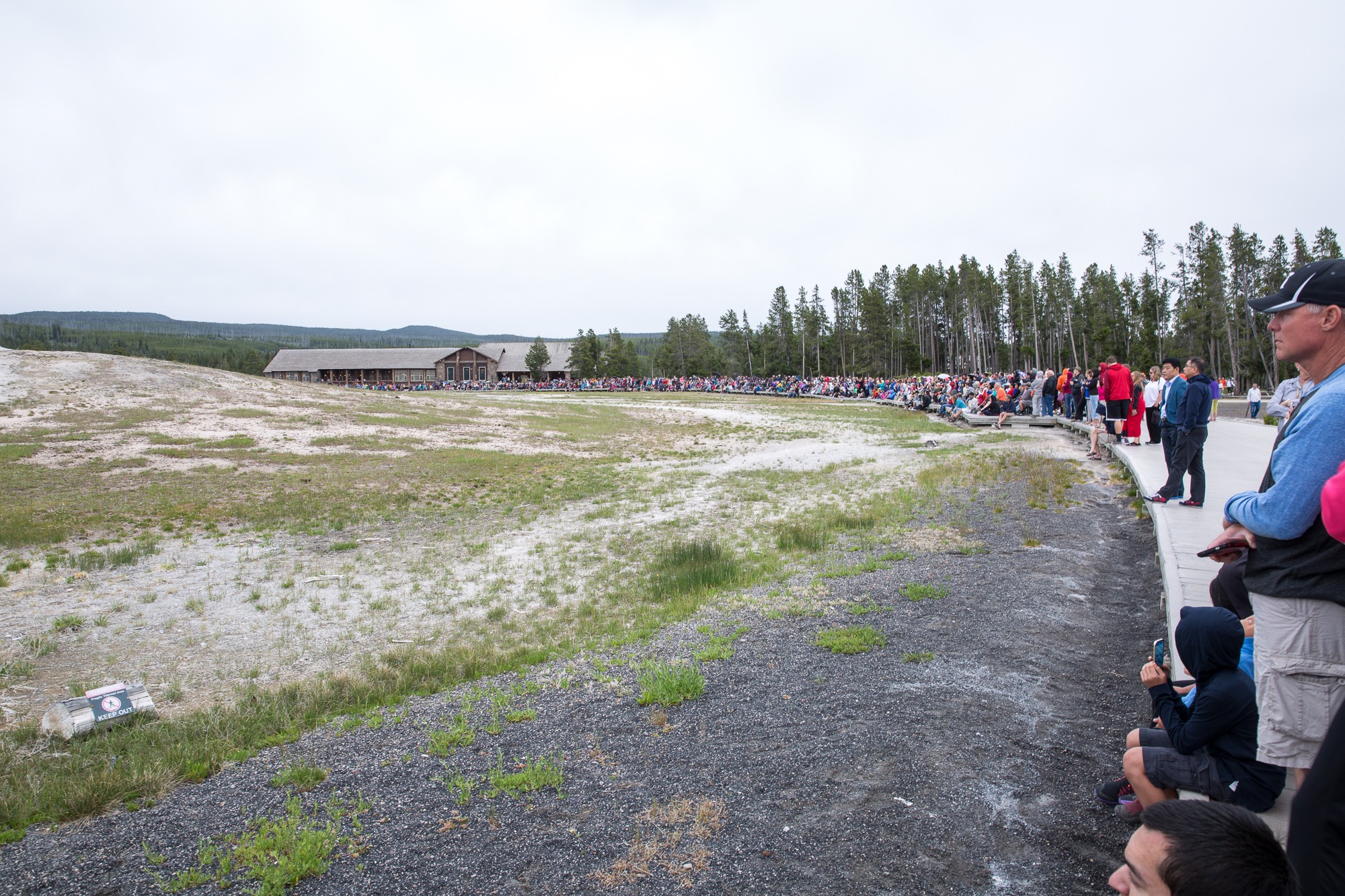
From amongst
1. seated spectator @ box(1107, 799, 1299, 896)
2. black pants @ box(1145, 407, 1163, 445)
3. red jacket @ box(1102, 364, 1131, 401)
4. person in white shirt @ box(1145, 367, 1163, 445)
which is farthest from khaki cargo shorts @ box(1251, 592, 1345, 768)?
black pants @ box(1145, 407, 1163, 445)

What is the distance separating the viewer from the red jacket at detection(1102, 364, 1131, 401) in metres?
16.2

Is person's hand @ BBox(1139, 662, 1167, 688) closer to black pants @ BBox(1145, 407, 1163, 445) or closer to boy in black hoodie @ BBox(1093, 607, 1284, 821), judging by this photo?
boy in black hoodie @ BBox(1093, 607, 1284, 821)

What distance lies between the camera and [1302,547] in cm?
263

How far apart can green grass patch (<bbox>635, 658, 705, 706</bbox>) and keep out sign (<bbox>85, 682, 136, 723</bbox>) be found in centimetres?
427

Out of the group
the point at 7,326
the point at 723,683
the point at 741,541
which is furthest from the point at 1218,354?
the point at 7,326

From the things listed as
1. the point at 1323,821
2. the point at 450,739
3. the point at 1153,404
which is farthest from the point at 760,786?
the point at 1153,404

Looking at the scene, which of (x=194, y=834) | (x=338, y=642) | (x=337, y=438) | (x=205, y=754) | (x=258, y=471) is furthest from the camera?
(x=337, y=438)

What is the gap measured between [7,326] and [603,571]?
691 feet

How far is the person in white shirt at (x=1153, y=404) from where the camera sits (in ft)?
51.5

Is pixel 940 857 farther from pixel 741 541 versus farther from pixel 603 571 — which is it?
pixel 741 541

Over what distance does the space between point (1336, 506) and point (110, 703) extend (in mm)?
7932

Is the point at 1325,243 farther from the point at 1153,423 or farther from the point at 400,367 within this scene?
the point at 400,367

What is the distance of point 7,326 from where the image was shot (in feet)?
523

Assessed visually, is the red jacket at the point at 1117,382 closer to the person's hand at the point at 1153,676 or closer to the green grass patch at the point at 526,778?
the person's hand at the point at 1153,676
